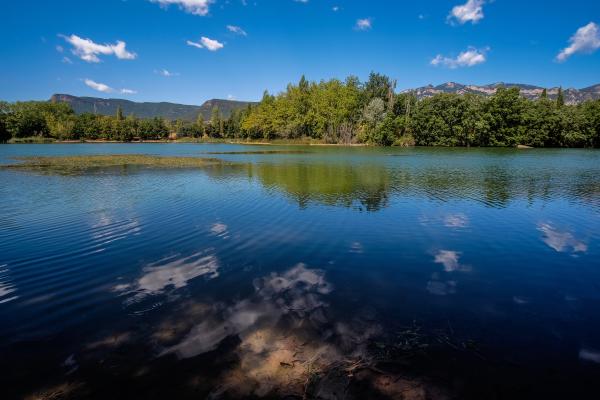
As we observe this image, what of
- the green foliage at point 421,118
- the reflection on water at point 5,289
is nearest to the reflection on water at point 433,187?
the reflection on water at point 5,289

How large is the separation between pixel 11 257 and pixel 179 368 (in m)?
9.56

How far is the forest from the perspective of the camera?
99938 mm

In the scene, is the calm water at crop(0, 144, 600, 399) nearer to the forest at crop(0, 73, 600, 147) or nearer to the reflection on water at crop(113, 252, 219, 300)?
the reflection on water at crop(113, 252, 219, 300)

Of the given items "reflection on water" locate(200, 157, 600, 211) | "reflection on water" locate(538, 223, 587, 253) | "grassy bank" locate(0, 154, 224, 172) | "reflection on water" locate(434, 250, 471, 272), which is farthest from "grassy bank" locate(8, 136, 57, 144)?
"reflection on water" locate(538, 223, 587, 253)

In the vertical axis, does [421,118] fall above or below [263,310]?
above

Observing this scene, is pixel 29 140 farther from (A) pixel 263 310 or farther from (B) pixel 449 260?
(B) pixel 449 260

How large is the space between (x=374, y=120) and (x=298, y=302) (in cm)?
11652

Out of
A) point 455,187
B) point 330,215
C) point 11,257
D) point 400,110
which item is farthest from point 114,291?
point 400,110

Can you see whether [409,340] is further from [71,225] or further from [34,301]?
[71,225]

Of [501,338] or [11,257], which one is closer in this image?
[501,338]

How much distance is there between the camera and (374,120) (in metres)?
117

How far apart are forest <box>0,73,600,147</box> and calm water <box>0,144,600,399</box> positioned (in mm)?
98925

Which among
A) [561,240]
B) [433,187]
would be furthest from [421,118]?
[561,240]

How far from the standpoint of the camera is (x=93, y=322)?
7.20 meters
